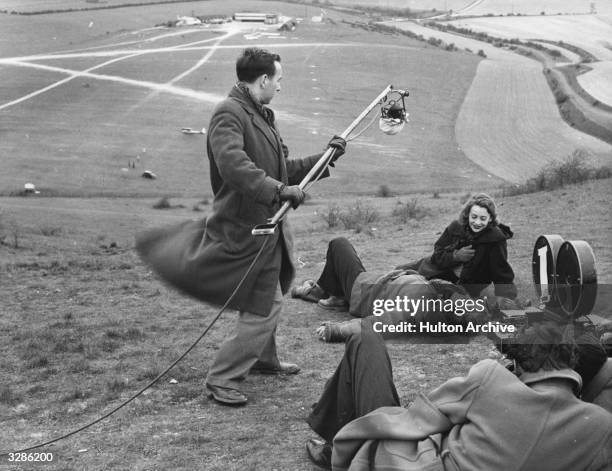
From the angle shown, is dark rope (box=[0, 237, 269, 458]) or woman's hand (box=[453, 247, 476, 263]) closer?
dark rope (box=[0, 237, 269, 458])

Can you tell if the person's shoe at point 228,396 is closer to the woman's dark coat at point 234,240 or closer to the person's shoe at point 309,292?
the woman's dark coat at point 234,240

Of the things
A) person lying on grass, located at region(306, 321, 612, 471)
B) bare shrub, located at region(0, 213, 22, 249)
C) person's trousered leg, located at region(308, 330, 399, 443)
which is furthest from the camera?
bare shrub, located at region(0, 213, 22, 249)

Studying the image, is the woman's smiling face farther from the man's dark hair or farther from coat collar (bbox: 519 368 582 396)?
coat collar (bbox: 519 368 582 396)

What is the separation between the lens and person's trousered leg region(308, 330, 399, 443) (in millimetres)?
3633

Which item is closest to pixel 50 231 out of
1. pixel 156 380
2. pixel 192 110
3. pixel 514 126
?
pixel 156 380

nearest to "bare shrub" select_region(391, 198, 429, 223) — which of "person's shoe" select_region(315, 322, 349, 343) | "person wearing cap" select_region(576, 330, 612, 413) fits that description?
"person's shoe" select_region(315, 322, 349, 343)

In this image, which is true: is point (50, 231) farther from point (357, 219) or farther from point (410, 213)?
point (410, 213)

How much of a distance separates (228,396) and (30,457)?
3.82 ft

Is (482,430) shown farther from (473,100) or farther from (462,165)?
(473,100)

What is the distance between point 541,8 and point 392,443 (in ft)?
220

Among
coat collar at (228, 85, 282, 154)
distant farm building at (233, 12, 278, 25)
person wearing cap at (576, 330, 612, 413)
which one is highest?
coat collar at (228, 85, 282, 154)

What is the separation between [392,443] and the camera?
329cm

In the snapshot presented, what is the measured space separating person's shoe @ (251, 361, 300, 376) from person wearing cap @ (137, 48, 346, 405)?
0.36 metres

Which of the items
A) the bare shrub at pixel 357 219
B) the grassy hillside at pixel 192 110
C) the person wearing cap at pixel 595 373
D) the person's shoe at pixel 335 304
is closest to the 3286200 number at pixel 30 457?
the person wearing cap at pixel 595 373
